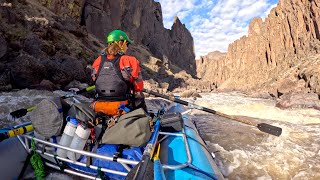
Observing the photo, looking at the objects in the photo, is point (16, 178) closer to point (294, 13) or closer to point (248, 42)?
point (294, 13)

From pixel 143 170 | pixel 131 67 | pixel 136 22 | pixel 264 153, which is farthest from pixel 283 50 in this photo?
pixel 143 170

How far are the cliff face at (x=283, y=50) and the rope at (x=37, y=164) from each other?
91.5ft

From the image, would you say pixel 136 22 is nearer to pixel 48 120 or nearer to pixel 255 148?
pixel 255 148

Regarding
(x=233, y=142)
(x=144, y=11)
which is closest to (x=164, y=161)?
(x=233, y=142)

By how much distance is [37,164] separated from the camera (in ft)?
11.1

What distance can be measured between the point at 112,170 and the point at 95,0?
129ft

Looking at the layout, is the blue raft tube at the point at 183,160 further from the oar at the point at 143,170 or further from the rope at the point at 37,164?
the rope at the point at 37,164

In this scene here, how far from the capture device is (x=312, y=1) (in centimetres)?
5591

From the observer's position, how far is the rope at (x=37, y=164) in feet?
11.0

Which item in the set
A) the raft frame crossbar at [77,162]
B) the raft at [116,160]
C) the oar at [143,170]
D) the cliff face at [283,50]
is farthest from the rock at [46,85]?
the cliff face at [283,50]

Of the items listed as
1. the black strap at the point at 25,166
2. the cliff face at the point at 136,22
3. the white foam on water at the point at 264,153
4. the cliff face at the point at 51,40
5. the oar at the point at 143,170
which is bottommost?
the white foam on water at the point at 264,153

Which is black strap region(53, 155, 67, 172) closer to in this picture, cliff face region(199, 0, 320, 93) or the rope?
the rope

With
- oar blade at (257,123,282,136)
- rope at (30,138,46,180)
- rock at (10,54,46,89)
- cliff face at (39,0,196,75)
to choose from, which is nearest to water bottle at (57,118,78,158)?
rope at (30,138,46,180)

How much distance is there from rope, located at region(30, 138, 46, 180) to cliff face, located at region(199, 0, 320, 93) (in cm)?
2790
